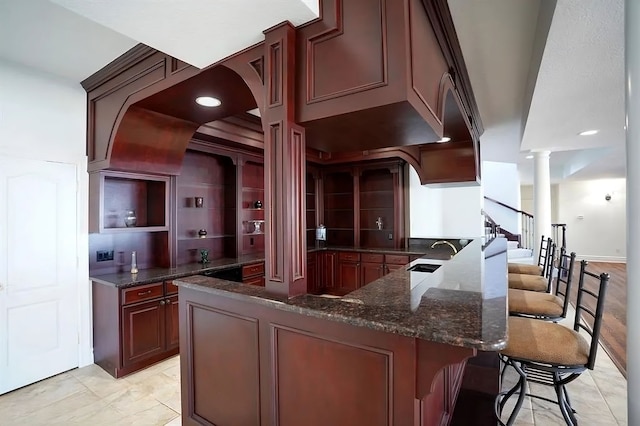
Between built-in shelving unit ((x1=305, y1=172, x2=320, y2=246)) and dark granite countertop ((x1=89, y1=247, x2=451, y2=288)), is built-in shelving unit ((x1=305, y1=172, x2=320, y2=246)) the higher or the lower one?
the higher one

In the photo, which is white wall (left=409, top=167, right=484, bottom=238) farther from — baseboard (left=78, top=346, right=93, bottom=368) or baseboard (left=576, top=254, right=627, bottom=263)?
baseboard (left=576, top=254, right=627, bottom=263)

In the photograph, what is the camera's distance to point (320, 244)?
5.91 m

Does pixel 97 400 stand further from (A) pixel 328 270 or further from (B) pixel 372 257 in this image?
(B) pixel 372 257

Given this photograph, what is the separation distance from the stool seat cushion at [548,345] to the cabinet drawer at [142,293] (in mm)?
2861

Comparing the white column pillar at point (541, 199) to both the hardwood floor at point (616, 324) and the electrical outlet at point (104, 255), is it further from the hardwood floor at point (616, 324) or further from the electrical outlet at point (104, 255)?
the electrical outlet at point (104, 255)

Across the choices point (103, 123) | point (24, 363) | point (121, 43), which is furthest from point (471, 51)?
point (24, 363)

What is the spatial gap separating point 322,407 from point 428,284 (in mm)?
963

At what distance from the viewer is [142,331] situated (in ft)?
9.70

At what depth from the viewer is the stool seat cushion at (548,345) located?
1.62 metres

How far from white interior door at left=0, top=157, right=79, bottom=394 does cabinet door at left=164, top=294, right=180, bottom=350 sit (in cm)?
82

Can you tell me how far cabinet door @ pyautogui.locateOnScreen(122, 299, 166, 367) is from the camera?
284 centimetres

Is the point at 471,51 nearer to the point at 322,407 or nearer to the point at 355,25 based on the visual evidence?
the point at 355,25

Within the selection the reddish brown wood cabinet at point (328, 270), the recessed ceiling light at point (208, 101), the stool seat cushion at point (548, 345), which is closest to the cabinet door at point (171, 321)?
the recessed ceiling light at point (208, 101)

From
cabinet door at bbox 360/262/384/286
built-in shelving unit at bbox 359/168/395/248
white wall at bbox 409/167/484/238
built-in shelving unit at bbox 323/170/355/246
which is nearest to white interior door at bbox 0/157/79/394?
cabinet door at bbox 360/262/384/286
